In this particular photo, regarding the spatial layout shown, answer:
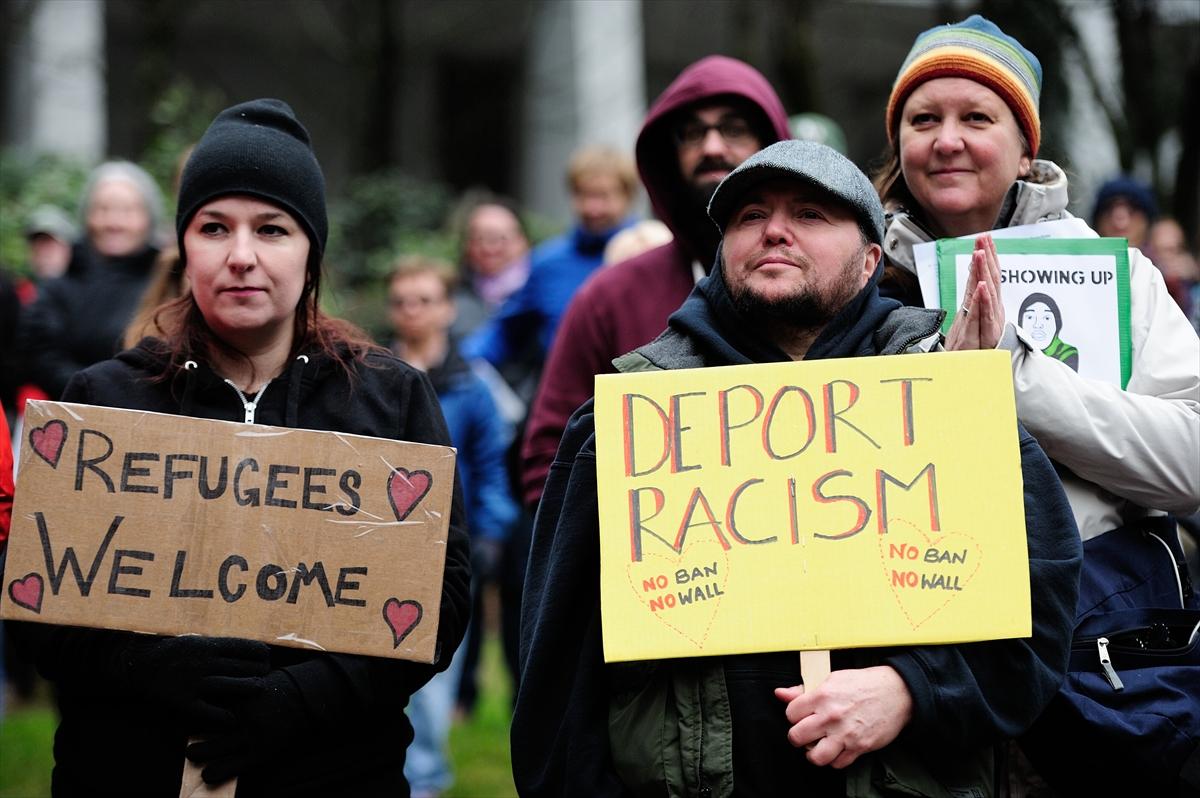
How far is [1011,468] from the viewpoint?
8.62ft

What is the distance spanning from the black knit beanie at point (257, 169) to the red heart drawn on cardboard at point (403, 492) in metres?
0.66

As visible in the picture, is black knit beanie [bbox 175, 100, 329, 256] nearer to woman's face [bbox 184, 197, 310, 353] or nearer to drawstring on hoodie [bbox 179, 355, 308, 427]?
woman's face [bbox 184, 197, 310, 353]

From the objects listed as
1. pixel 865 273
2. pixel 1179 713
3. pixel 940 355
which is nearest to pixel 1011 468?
pixel 940 355

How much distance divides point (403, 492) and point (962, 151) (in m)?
1.42

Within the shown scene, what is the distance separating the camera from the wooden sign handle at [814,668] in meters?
2.56

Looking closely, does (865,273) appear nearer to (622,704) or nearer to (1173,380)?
(1173,380)

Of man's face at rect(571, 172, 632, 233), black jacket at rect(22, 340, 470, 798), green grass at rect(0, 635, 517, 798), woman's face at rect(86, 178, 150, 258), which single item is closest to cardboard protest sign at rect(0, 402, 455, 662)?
black jacket at rect(22, 340, 470, 798)

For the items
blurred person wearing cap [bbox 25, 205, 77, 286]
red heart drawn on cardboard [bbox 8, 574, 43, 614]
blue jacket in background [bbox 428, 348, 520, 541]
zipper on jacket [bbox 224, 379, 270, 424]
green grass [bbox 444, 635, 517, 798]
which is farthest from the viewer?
blurred person wearing cap [bbox 25, 205, 77, 286]

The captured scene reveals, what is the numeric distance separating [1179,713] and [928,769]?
63 cm

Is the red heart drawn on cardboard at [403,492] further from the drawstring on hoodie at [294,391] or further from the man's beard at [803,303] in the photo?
the man's beard at [803,303]

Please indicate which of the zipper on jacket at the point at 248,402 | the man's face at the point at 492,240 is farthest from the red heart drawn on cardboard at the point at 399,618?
the man's face at the point at 492,240

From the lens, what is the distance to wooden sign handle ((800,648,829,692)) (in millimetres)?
2564

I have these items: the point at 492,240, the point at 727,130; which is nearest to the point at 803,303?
the point at 727,130

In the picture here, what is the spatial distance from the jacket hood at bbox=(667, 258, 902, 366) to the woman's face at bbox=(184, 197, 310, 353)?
86cm
